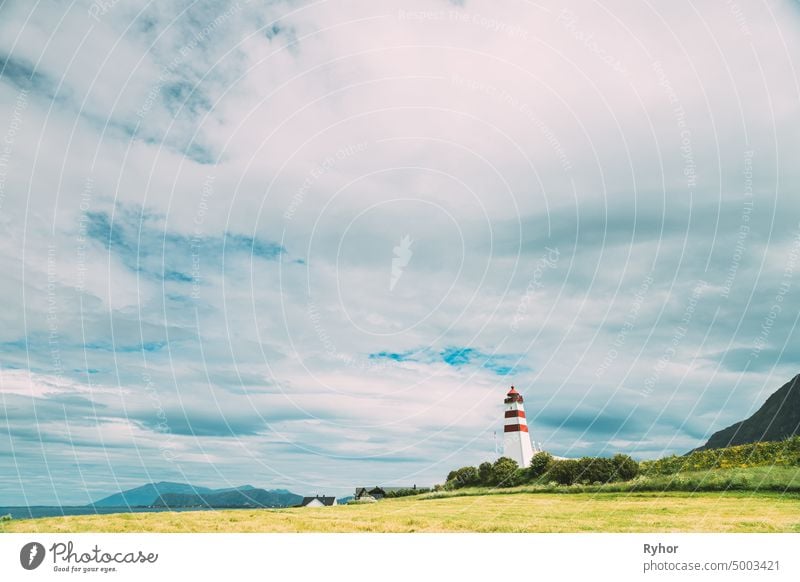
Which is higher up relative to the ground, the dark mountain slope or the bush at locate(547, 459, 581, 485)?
the dark mountain slope

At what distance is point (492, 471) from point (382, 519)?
44303mm

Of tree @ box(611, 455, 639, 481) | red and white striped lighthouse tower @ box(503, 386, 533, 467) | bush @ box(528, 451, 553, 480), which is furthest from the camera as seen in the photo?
red and white striped lighthouse tower @ box(503, 386, 533, 467)

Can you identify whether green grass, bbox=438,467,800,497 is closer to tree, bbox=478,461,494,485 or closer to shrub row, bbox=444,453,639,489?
shrub row, bbox=444,453,639,489

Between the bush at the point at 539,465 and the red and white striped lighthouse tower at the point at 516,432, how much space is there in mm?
6163

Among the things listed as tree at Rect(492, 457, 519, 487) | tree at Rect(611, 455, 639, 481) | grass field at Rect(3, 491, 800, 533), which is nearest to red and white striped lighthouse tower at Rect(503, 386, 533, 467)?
tree at Rect(492, 457, 519, 487)

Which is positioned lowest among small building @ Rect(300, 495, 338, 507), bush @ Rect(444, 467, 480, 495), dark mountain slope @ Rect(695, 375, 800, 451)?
small building @ Rect(300, 495, 338, 507)

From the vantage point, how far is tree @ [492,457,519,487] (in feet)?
230

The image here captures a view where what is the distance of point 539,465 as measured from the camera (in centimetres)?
6950

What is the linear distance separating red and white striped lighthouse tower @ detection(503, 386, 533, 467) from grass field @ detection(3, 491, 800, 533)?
34039mm

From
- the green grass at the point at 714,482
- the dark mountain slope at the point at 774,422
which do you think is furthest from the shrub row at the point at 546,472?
the dark mountain slope at the point at 774,422

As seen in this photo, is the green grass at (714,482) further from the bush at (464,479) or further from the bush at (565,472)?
the bush at (464,479)
